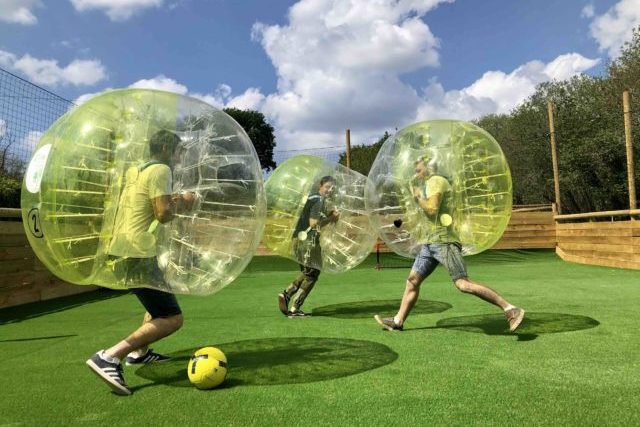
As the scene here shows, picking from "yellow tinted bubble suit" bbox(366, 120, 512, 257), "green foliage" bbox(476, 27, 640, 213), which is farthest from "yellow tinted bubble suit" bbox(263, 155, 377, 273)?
"green foliage" bbox(476, 27, 640, 213)

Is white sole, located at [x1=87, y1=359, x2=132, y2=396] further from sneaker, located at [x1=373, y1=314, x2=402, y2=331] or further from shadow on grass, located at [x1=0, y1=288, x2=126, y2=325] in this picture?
shadow on grass, located at [x1=0, y1=288, x2=126, y2=325]

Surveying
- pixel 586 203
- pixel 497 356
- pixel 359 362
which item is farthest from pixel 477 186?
pixel 586 203

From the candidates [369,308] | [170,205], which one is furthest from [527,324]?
[170,205]

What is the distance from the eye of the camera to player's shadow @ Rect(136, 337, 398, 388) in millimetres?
4188

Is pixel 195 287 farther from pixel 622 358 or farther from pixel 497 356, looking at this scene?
pixel 622 358

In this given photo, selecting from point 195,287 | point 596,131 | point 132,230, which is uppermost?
point 596,131

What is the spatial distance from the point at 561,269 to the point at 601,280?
291 cm

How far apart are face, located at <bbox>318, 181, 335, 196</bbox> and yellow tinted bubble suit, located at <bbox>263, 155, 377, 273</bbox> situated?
0.04 meters

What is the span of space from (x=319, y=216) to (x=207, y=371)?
3097 millimetres

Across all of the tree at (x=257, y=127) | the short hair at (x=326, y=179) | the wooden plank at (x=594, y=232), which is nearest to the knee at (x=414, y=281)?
the short hair at (x=326, y=179)

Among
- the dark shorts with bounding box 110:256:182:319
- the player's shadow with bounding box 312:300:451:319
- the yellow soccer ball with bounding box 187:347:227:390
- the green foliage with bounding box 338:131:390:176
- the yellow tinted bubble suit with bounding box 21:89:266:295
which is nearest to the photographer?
the yellow tinted bubble suit with bounding box 21:89:266:295

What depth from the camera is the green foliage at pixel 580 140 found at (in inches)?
1142

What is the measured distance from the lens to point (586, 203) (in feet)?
119

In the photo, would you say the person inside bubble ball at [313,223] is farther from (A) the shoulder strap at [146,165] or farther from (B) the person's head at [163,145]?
(A) the shoulder strap at [146,165]
